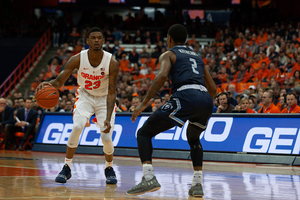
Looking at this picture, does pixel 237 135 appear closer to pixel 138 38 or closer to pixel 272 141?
pixel 272 141

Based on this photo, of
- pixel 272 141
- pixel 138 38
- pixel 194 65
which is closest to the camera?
pixel 194 65

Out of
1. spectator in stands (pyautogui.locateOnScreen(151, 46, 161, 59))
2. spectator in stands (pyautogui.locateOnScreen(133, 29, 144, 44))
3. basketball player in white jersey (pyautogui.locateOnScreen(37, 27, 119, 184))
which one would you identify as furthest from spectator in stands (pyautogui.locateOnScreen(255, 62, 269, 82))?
basketball player in white jersey (pyautogui.locateOnScreen(37, 27, 119, 184))

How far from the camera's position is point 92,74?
648 centimetres

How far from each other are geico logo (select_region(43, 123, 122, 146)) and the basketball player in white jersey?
5.32 metres

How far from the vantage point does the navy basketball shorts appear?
16.7ft

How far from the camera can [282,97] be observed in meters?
11.5

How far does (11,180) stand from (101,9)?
27.5 metres

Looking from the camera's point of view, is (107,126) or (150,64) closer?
(107,126)

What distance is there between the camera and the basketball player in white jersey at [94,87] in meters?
6.39

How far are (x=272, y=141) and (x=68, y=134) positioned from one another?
622 cm

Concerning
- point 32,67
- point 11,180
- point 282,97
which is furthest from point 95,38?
point 32,67

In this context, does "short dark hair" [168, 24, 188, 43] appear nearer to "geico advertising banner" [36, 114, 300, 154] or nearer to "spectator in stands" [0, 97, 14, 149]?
"geico advertising banner" [36, 114, 300, 154]

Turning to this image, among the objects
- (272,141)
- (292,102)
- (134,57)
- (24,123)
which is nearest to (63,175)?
(272,141)

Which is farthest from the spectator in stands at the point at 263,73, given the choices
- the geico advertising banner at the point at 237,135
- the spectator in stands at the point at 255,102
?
the geico advertising banner at the point at 237,135
